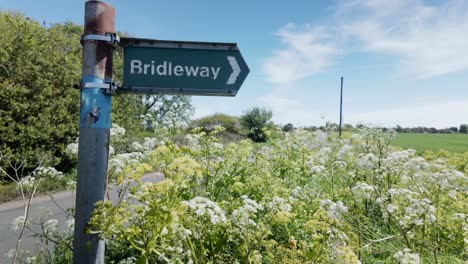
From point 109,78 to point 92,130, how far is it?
31 centimetres

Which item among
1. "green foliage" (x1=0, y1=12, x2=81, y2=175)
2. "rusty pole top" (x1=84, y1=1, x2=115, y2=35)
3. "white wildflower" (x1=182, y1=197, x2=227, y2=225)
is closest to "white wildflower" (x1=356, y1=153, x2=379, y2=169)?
"white wildflower" (x1=182, y1=197, x2=227, y2=225)

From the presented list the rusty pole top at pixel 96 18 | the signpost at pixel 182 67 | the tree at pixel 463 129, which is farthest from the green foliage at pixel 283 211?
the tree at pixel 463 129

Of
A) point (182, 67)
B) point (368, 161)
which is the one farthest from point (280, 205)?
point (368, 161)

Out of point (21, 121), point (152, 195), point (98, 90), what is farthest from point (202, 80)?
point (21, 121)

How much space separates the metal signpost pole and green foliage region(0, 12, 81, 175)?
257 inches

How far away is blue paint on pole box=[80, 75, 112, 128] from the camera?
5.71 ft

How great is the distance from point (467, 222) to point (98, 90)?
3073 mm

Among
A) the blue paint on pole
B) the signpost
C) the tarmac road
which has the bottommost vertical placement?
the tarmac road

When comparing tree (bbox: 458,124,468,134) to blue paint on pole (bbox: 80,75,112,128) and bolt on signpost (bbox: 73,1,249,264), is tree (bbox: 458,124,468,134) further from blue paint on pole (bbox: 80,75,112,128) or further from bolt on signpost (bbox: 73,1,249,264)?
blue paint on pole (bbox: 80,75,112,128)

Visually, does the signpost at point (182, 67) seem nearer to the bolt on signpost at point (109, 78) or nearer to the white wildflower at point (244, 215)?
the bolt on signpost at point (109, 78)

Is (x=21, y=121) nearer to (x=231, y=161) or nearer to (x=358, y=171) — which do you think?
(x=231, y=161)

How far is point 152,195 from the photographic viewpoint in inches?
64.3

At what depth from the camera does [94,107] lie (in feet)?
5.76

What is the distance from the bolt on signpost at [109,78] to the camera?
1.72 metres
